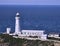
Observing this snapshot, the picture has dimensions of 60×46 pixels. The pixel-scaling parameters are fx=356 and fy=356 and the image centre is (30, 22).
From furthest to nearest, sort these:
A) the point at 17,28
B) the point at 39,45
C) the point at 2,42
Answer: the point at 17,28 < the point at 2,42 < the point at 39,45

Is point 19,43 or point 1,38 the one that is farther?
point 1,38

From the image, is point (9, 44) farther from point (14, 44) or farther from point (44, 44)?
point (44, 44)

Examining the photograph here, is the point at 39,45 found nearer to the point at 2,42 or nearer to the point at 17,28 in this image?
the point at 2,42

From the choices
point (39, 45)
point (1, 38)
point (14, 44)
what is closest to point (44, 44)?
point (39, 45)

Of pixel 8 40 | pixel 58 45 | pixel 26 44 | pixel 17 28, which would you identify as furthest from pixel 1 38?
pixel 17 28

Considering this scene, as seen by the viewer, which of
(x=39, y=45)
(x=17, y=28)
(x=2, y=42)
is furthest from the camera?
(x=17, y=28)

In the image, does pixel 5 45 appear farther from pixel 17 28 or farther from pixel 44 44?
pixel 17 28

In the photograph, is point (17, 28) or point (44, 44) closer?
point (44, 44)
